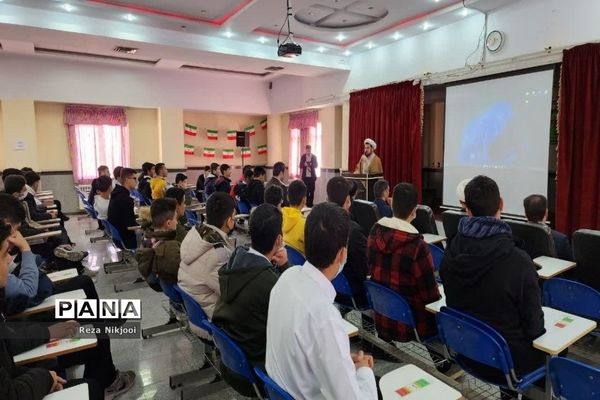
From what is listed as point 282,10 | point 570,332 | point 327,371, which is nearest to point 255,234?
point 327,371

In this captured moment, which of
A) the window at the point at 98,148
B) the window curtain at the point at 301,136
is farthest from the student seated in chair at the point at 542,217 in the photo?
the window at the point at 98,148

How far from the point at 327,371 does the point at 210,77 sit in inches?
407

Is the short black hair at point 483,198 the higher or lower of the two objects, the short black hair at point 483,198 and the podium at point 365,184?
the higher

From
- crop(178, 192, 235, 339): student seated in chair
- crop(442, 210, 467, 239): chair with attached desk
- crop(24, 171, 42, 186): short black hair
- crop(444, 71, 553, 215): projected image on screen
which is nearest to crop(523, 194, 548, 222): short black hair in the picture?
crop(442, 210, 467, 239): chair with attached desk

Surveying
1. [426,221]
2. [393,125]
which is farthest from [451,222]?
[393,125]

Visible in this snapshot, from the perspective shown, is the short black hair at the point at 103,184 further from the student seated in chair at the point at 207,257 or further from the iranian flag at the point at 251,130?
the iranian flag at the point at 251,130

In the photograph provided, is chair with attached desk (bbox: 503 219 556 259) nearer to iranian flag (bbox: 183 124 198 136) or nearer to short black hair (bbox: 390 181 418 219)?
short black hair (bbox: 390 181 418 219)

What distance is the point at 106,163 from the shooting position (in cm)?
954

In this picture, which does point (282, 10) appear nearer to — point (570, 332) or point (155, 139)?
point (570, 332)

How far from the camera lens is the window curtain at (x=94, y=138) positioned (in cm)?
912

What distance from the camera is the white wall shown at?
831cm

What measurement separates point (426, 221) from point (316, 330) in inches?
128

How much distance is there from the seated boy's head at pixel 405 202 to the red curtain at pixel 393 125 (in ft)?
15.3

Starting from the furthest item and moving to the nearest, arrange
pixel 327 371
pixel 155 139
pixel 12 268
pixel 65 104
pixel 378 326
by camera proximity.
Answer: pixel 155 139 < pixel 65 104 < pixel 378 326 < pixel 12 268 < pixel 327 371
